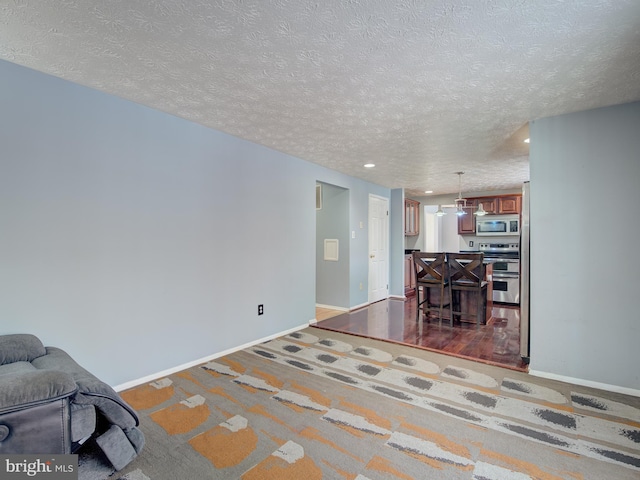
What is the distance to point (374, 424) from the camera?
7.12 ft

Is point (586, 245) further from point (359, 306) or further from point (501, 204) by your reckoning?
point (501, 204)

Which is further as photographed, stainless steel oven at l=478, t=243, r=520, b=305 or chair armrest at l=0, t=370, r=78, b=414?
stainless steel oven at l=478, t=243, r=520, b=305

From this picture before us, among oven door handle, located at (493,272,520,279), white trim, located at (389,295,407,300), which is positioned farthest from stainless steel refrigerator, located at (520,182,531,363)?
white trim, located at (389,295,407,300)

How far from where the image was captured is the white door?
20.4ft

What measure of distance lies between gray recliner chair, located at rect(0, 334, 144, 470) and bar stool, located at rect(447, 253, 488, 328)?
4.06 meters

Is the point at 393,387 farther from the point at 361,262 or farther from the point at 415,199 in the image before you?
the point at 415,199

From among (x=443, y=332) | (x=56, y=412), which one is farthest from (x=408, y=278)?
(x=56, y=412)

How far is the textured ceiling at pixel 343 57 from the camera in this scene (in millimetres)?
1592

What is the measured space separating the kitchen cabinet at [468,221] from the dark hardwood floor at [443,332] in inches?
81.8

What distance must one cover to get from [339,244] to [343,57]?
12.6ft

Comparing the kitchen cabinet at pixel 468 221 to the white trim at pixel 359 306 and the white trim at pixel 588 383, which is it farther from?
the white trim at pixel 588 383

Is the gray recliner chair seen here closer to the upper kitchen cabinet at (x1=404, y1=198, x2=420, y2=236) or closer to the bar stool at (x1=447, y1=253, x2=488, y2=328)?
the bar stool at (x1=447, y1=253, x2=488, y2=328)

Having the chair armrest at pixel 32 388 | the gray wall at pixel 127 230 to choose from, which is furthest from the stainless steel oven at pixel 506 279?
→ the chair armrest at pixel 32 388

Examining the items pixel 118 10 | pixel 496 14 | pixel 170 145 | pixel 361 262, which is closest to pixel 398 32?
pixel 496 14
